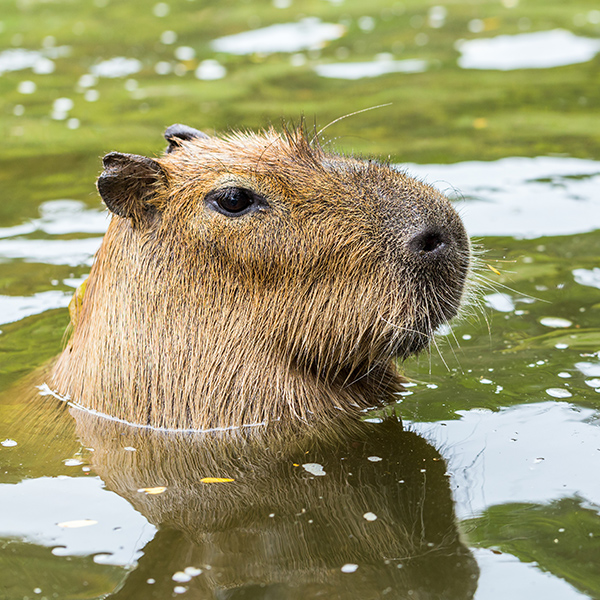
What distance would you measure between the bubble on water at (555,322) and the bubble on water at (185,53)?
1008cm

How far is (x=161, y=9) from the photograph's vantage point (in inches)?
757

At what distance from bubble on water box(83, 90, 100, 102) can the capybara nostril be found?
376 inches

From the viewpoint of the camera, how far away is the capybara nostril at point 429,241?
5.50m

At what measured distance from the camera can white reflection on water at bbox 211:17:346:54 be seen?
1614 cm

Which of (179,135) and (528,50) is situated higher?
(528,50)

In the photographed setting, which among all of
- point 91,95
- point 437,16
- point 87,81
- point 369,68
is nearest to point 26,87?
point 87,81

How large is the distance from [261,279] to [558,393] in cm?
197

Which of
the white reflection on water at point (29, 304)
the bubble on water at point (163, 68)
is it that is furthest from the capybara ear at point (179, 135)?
the bubble on water at point (163, 68)

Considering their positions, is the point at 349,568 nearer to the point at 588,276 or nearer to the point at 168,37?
the point at 588,276

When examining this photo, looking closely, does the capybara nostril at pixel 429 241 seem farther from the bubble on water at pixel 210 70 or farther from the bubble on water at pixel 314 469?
the bubble on water at pixel 210 70

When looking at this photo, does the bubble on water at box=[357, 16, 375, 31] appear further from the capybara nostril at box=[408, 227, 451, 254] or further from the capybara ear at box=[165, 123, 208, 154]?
the capybara nostril at box=[408, 227, 451, 254]

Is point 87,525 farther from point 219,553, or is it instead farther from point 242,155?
point 242,155

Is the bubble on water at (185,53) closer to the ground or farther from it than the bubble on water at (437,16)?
closer to the ground

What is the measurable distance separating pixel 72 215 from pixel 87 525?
5.69m
